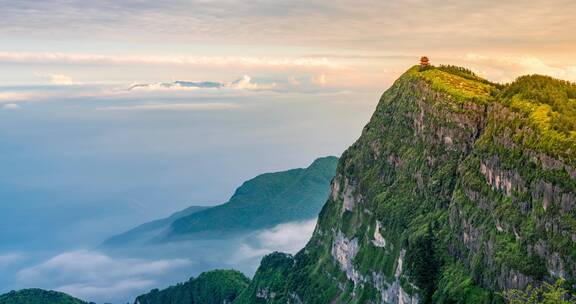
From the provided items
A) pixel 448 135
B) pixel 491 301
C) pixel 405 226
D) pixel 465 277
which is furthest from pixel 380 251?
pixel 491 301

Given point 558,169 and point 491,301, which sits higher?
point 558,169

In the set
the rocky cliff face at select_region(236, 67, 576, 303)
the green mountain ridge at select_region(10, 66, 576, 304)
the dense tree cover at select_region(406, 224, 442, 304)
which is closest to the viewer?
the green mountain ridge at select_region(10, 66, 576, 304)

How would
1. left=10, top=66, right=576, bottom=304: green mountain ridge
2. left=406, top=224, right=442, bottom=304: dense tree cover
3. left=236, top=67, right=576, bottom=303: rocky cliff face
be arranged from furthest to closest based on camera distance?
left=406, top=224, right=442, bottom=304: dense tree cover < left=236, top=67, right=576, bottom=303: rocky cliff face < left=10, top=66, right=576, bottom=304: green mountain ridge

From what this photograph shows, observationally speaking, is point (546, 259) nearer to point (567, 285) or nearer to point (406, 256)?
point (567, 285)

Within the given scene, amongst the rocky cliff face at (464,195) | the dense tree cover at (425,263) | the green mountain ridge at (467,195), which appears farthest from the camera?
the dense tree cover at (425,263)

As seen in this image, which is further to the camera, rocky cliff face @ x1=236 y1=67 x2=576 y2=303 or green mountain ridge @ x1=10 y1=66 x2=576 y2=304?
rocky cliff face @ x1=236 y1=67 x2=576 y2=303

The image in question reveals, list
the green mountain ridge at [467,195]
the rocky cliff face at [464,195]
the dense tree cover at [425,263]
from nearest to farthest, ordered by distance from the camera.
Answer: the green mountain ridge at [467,195]
the rocky cliff face at [464,195]
the dense tree cover at [425,263]

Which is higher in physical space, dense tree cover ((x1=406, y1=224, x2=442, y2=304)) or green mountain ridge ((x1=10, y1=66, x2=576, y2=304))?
green mountain ridge ((x1=10, y1=66, x2=576, y2=304))

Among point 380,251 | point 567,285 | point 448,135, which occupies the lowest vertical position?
point 380,251
